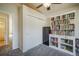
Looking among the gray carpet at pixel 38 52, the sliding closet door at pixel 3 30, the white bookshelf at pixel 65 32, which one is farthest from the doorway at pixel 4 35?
the white bookshelf at pixel 65 32

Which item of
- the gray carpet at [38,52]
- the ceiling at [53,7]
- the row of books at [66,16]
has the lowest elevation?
the gray carpet at [38,52]

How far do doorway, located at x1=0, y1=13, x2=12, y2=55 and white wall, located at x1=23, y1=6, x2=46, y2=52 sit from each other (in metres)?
0.31

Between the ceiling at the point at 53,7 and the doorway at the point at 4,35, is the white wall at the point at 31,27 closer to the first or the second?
the ceiling at the point at 53,7

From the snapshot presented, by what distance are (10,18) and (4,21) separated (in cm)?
12

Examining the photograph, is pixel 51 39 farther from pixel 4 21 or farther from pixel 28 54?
pixel 4 21

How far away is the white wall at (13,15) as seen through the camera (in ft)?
5.94

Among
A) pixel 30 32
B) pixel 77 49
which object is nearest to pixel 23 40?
pixel 30 32

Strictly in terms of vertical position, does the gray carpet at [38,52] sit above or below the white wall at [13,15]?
below

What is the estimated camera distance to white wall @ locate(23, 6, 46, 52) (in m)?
1.87

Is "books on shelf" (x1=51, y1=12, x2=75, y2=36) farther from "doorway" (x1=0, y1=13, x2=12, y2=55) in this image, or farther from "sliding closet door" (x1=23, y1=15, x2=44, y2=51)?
"doorway" (x1=0, y1=13, x2=12, y2=55)

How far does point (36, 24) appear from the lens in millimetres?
1921

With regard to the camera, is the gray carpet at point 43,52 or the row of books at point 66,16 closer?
the row of books at point 66,16

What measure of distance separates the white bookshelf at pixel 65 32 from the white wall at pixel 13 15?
0.64m

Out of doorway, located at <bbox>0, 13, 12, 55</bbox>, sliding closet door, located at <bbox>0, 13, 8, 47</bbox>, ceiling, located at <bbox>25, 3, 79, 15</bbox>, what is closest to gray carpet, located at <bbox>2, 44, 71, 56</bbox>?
doorway, located at <bbox>0, 13, 12, 55</bbox>
